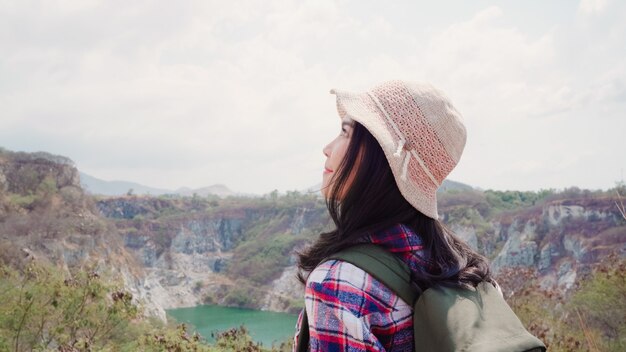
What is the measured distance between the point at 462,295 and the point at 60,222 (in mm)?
23915

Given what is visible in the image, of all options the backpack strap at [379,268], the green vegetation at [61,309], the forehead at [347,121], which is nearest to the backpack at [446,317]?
the backpack strap at [379,268]

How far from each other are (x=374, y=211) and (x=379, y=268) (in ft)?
0.43

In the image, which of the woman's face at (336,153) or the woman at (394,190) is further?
the woman's face at (336,153)

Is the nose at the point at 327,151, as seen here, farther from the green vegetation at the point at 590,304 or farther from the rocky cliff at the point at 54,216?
the rocky cliff at the point at 54,216

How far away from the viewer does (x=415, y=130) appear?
900 millimetres

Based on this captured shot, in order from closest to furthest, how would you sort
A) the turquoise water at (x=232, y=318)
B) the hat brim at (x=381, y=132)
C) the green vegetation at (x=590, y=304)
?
the hat brim at (x=381, y=132)
the green vegetation at (x=590, y=304)
the turquoise water at (x=232, y=318)

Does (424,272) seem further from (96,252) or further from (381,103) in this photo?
(96,252)

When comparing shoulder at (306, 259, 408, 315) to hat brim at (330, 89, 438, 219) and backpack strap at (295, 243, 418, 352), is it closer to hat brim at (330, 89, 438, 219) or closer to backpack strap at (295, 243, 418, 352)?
backpack strap at (295, 243, 418, 352)

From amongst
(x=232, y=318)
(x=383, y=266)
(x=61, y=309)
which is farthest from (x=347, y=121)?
(x=232, y=318)

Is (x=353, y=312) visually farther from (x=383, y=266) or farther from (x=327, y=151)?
(x=327, y=151)

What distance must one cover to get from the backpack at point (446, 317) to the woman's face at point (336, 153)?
0.51 ft

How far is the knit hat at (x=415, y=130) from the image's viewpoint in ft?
2.86

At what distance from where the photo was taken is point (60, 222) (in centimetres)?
2217

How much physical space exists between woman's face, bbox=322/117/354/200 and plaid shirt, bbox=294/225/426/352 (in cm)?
19
